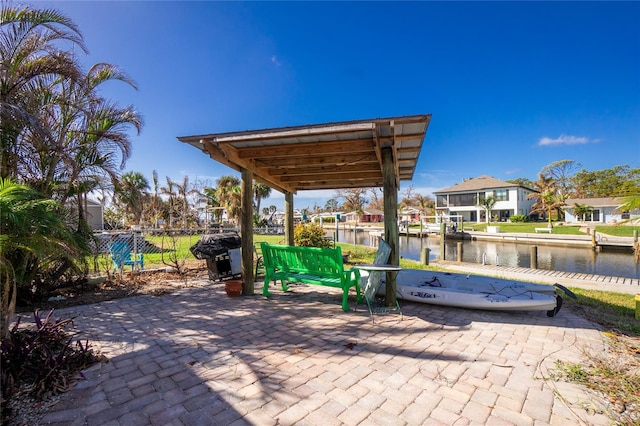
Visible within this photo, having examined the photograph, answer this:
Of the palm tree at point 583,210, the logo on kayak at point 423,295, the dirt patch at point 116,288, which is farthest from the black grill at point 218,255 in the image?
the palm tree at point 583,210

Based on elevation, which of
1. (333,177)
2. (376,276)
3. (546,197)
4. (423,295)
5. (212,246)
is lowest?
(423,295)

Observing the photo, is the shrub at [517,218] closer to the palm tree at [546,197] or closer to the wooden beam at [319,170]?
the palm tree at [546,197]

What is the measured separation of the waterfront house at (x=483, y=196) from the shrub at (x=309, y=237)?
41171 millimetres

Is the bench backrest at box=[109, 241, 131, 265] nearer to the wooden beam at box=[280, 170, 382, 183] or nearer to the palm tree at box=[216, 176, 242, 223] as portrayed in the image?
the wooden beam at box=[280, 170, 382, 183]

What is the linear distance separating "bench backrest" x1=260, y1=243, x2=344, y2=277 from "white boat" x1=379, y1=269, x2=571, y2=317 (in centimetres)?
114

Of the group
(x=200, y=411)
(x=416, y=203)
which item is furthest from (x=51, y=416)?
(x=416, y=203)

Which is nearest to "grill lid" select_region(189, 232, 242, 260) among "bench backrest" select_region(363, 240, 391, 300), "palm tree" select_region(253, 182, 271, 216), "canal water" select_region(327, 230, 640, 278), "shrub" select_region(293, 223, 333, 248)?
"shrub" select_region(293, 223, 333, 248)

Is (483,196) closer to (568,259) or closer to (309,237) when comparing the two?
(568,259)

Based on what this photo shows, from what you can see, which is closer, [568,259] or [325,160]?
[325,160]

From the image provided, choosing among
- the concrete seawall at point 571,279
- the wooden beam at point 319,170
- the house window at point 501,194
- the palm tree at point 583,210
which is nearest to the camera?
the wooden beam at point 319,170

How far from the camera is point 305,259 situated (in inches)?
203

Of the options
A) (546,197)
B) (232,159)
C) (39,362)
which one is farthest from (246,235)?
(546,197)

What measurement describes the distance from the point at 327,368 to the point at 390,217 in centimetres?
283

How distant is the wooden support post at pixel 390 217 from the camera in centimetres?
488
